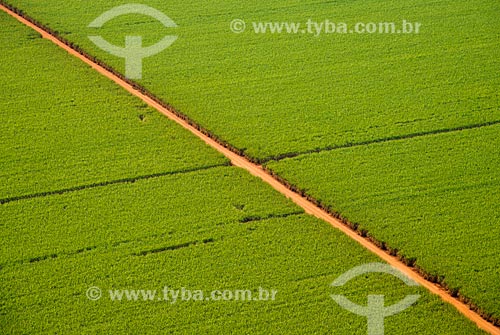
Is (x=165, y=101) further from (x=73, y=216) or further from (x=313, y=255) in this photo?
(x=313, y=255)

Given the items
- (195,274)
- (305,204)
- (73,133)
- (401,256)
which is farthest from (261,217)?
(73,133)

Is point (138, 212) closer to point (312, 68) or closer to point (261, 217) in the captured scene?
point (261, 217)

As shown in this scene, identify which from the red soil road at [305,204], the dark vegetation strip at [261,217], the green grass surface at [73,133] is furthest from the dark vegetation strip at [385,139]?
the dark vegetation strip at [261,217]

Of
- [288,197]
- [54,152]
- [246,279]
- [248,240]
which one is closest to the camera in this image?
[246,279]

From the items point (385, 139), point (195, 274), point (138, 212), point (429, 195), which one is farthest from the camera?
point (385, 139)

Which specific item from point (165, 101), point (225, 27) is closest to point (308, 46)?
point (225, 27)

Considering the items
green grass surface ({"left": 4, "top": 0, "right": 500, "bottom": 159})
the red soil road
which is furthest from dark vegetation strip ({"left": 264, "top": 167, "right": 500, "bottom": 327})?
green grass surface ({"left": 4, "top": 0, "right": 500, "bottom": 159})

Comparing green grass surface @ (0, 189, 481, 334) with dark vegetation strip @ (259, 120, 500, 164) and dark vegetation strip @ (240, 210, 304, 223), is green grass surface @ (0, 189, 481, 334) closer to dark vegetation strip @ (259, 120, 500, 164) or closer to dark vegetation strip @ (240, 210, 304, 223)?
dark vegetation strip @ (240, 210, 304, 223)
